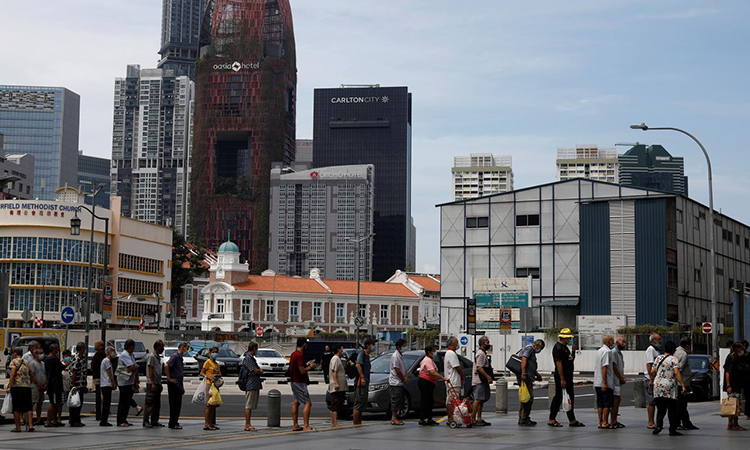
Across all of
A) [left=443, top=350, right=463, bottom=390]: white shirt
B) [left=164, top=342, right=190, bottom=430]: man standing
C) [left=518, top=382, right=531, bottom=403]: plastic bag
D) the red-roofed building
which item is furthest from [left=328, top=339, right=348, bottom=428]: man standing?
the red-roofed building

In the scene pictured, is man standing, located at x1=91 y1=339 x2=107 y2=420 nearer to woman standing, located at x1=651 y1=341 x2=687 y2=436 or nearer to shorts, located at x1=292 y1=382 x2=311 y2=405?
shorts, located at x1=292 y1=382 x2=311 y2=405

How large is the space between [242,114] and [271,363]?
144 meters

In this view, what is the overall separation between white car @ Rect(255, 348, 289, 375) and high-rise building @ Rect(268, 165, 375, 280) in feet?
461

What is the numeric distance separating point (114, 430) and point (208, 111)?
6896 inches

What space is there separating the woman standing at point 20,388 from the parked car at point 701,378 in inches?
814

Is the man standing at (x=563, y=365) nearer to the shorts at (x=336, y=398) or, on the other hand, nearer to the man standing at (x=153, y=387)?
the shorts at (x=336, y=398)

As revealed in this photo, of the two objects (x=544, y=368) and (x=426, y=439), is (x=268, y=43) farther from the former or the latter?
(x=426, y=439)

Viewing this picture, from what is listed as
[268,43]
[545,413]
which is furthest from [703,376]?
[268,43]

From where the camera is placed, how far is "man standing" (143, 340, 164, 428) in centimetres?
1997

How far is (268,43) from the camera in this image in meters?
190

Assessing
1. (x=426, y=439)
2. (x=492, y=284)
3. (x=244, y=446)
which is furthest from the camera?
(x=492, y=284)

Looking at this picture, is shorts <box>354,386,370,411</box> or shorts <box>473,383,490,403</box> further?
shorts <box>473,383,490,403</box>

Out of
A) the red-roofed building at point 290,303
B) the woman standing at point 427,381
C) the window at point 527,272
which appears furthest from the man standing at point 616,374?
the red-roofed building at point 290,303

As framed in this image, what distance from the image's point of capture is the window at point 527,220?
68625 millimetres
